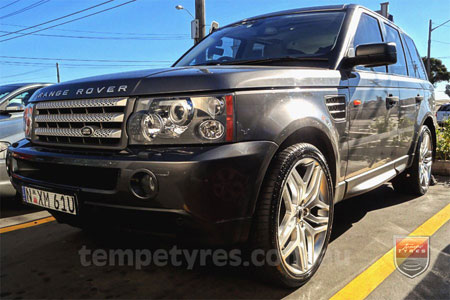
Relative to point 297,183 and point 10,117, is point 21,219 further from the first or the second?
point 297,183

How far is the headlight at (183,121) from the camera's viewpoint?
5.86ft

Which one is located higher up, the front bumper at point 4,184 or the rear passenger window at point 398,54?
the rear passenger window at point 398,54

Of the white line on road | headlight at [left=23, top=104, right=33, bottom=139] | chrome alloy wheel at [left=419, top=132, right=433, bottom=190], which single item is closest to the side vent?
headlight at [left=23, top=104, right=33, bottom=139]

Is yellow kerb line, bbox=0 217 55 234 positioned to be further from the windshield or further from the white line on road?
A: the windshield

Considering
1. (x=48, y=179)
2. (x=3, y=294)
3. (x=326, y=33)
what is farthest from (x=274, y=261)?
(x=326, y=33)

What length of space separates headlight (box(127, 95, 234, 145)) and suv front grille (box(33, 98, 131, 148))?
0.32ft

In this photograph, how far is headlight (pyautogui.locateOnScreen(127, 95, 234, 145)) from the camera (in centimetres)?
179

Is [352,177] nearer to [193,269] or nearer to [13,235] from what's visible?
[193,269]

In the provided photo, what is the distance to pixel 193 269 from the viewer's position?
8.10 ft

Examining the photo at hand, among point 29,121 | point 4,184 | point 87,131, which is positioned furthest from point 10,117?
point 87,131

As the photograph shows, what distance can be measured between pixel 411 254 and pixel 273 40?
194cm

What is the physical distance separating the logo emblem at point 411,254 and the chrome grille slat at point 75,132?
6.46ft

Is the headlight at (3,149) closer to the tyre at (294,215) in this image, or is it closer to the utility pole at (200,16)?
the tyre at (294,215)

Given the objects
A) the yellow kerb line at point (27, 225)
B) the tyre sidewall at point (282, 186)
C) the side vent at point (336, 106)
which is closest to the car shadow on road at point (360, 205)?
the tyre sidewall at point (282, 186)
